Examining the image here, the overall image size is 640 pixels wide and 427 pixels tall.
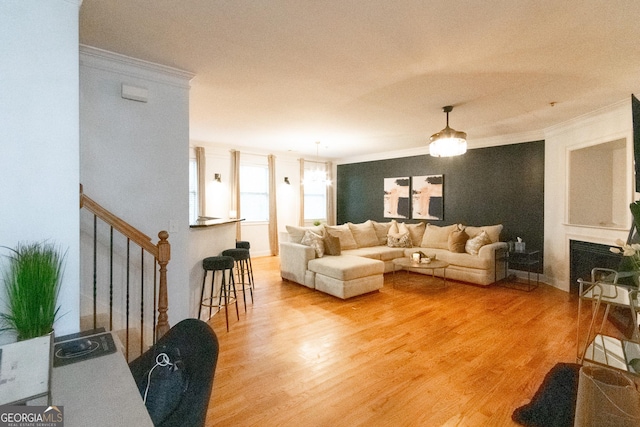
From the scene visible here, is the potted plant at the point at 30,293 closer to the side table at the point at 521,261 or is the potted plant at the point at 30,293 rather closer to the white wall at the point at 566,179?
the white wall at the point at 566,179

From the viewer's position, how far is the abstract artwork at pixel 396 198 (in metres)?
7.16

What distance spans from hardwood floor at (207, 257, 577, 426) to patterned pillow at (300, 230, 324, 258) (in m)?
0.81

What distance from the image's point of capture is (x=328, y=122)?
15.3 feet

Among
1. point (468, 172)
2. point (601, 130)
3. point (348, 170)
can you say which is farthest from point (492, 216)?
point (348, 170)

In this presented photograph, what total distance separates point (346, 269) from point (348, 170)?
16.5 feet

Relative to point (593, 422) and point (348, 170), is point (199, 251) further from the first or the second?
point (348, 170)

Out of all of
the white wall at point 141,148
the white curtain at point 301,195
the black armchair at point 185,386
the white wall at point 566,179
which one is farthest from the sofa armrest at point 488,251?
the black armchair at point 185,386

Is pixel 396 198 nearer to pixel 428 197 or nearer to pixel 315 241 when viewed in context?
pixel 428 197

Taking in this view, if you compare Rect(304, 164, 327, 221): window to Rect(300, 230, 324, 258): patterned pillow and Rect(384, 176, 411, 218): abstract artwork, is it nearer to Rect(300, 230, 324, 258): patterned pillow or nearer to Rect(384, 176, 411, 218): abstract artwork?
Rect(384, 176, 411, 218): abstract artwork

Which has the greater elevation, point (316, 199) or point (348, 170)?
point (348, 170)

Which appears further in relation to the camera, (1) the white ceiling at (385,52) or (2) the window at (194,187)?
(2) the window at (194,187)

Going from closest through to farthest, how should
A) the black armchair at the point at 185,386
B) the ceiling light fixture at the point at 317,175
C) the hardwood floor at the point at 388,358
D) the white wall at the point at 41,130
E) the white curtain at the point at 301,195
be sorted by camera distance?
the black armchair at the point at 185,386, the white wall at the point at 41,130, the hardwood floor at the point at 388,358, the ceiling light fixture at the point at 317,175, the white curtain at the point at 301,195

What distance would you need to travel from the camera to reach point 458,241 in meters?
5.45

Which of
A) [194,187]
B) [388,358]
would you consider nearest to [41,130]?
[388,358]
